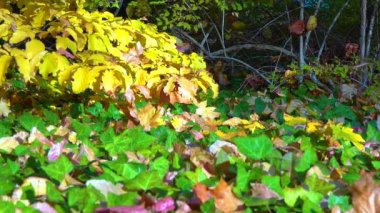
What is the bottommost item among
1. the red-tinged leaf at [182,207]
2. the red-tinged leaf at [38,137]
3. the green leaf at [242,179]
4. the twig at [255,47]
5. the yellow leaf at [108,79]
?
the twig at [255,47]

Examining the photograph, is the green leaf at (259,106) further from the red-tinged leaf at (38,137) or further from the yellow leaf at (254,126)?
the red-tinged leaf at (38,137)

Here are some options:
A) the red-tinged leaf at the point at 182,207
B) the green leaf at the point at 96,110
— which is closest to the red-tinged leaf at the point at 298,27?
the green leaf at the point at 96,110

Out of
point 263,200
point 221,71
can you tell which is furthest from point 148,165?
point 221,71

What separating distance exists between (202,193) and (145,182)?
0.50ft

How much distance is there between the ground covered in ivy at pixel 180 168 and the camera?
132 cm

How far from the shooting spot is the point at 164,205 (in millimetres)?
1309

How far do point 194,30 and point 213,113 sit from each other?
265 cm

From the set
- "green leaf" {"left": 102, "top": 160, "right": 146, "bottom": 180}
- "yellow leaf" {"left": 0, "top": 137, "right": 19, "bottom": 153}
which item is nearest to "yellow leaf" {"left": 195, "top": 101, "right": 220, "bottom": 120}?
"yellow leaf" {"left": 0, "top": 137, "right": 19, "bottom": 153}

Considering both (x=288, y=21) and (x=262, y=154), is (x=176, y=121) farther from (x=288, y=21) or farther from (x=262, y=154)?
(x=288, y=21)

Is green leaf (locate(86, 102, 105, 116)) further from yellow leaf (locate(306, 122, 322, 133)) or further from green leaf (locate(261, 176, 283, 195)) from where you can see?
green leaf (locate(261, 176, 283, 195))

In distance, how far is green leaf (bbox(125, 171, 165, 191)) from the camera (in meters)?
1.39

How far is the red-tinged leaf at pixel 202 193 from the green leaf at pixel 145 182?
11 cm

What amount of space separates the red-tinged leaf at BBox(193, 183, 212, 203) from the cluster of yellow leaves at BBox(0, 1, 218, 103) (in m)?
0.90

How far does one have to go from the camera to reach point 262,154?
165 centimetres
